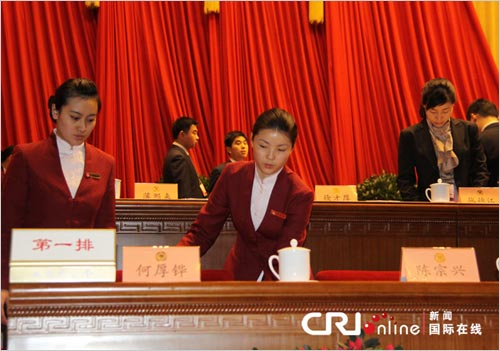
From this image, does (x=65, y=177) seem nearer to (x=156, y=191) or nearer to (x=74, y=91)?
(x=74, y=91)

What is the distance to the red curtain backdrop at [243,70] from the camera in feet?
20.6

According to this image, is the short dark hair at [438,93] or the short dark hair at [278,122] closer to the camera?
the short dark hair at [278,122]

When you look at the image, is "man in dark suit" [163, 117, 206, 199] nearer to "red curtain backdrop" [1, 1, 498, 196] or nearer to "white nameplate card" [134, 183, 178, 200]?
"white nameplate card" [134, 183, 178, 200]

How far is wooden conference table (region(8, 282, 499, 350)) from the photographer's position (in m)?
1.76

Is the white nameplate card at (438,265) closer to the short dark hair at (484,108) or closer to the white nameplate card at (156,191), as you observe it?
the white nameplate card at (156,191)

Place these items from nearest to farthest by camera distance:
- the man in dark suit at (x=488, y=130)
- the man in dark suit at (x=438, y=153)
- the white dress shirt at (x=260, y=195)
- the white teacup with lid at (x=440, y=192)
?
1. the white dress shirt at (x=260, y=195)
2. the white teacup with lid at (x=440, y=192)
3. the man in dark suit at (x=438, y=153)
4. the man in dark suit at (x=488, y=130)

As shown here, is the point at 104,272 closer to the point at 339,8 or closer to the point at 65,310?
the point at 65,310

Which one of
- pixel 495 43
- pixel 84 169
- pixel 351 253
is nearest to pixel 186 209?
pixel 351 253

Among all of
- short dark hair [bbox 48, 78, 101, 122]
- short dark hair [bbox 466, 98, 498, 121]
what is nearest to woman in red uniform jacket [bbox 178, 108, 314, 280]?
short dark hair [bbox 48, 78, 101, 122]

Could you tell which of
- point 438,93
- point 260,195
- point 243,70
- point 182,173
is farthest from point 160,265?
point 243,70

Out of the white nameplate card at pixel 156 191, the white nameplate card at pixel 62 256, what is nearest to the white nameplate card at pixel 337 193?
the white nameplate card at pixel 156 191

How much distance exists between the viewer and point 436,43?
6.66m

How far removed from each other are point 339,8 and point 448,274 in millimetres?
4745

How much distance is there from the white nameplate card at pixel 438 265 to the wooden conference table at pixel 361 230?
149cm
